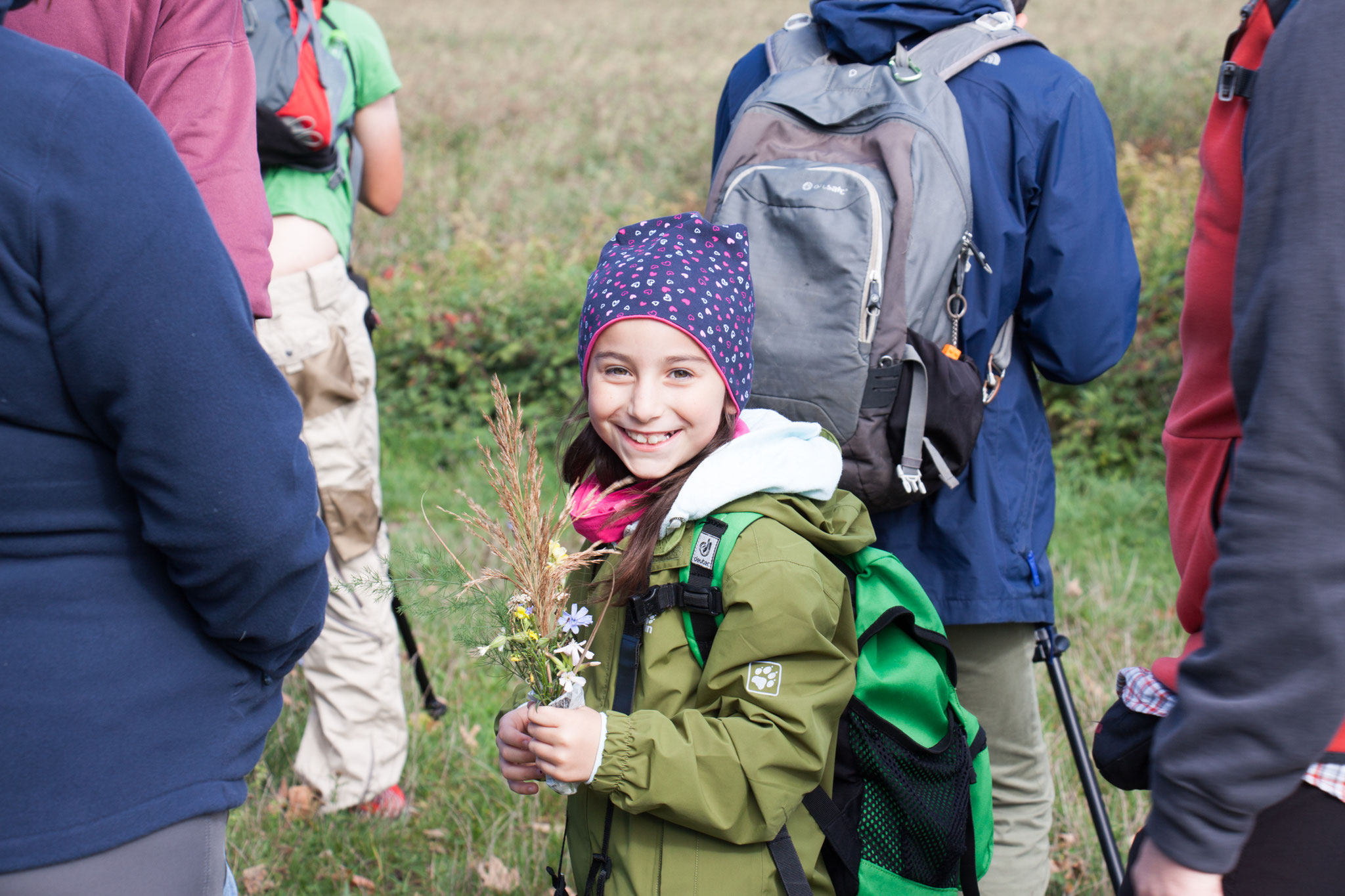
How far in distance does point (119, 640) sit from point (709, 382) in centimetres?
104

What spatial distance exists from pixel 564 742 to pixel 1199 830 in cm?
88

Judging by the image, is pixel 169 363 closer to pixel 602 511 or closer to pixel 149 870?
pixel 149 870

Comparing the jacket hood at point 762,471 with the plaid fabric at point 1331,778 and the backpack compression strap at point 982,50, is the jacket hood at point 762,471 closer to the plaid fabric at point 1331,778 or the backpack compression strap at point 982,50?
the backpack compression strap at point 982,50

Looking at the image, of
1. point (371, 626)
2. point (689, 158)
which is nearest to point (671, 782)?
point (371, 626)

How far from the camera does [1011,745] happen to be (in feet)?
8.85

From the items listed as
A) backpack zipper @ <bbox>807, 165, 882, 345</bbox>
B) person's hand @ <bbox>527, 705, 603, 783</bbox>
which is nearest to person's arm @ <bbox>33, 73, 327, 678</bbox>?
person's hand @ <bbox>527, 705, 603, 783</bbox>

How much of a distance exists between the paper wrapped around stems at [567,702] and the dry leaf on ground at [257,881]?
1.66m

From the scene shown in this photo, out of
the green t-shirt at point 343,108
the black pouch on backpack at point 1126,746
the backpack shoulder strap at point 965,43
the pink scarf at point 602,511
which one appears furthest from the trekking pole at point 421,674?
the black pouch on backpack at point 1126,746

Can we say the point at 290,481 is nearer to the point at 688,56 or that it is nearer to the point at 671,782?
the point at 671,782

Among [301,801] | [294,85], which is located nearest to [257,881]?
[301,801]

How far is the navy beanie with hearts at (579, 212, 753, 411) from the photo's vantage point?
198cm

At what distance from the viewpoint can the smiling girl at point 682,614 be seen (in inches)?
69.5

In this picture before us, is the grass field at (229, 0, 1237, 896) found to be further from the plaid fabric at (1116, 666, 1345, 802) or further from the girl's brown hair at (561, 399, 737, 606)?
the plaid fabric at (1116, 666, 1345, 802)

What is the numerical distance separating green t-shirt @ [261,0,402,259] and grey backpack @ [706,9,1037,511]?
129 centimetres
